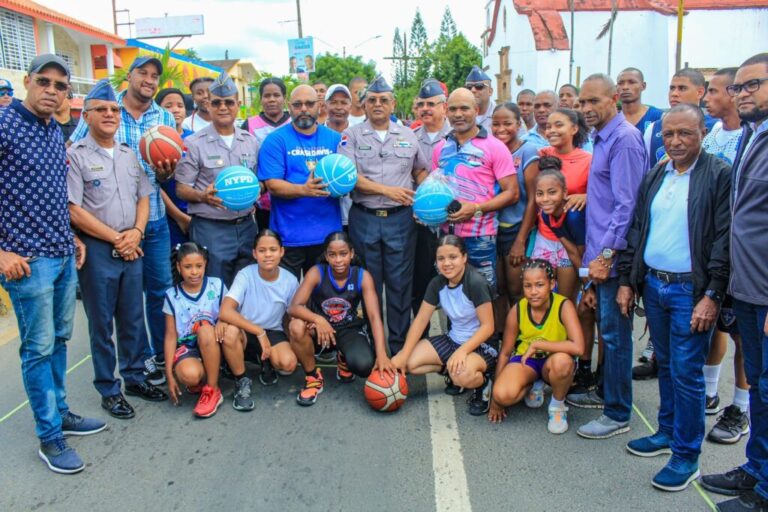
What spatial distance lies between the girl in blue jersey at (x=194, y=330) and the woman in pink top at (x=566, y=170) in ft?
8.59

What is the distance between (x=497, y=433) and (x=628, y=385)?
0.93 metres

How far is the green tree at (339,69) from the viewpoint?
53000 millimetres

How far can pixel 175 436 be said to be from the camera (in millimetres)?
4062

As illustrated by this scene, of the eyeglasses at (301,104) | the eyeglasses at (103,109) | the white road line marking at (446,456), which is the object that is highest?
the eyeglasses at (301,104)

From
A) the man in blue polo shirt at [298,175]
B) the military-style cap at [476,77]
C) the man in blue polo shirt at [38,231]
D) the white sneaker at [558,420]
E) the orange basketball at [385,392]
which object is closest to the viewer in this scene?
the man in blue polo shirt at [38,231]

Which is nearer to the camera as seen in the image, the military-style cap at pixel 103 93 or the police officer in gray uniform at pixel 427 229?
the military-style cap at pixel 103 93

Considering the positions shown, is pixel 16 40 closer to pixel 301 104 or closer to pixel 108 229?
pixel 301 104

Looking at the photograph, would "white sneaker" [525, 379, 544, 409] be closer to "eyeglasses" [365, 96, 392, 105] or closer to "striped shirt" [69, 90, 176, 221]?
"eyeglasses" [365, 96, 392, 105]

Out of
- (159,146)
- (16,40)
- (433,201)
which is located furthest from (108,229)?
(16,40)

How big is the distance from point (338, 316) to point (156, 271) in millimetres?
1615

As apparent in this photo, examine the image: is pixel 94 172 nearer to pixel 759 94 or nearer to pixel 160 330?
pixel 160 330

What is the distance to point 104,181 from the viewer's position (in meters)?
4.32

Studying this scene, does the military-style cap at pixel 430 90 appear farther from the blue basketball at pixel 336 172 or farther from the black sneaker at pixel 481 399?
the black sneaker at pixel 481 399

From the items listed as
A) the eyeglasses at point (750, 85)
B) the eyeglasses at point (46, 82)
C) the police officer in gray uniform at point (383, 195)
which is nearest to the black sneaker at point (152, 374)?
the police officer in gray uniform at point (383, 195)
